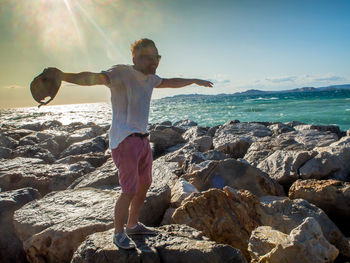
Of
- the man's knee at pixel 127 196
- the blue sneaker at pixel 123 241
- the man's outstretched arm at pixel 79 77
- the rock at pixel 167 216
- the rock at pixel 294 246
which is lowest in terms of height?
the rock at pixel 167 216

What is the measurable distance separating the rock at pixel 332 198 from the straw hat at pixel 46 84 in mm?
3455

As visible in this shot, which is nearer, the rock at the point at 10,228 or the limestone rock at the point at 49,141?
the rock at the point at 10,228

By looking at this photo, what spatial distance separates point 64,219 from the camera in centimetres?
339

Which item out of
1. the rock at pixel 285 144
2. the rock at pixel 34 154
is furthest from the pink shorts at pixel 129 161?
the rock at pixel 34 154

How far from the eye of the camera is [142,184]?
270cm

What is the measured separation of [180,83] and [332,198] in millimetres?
2644

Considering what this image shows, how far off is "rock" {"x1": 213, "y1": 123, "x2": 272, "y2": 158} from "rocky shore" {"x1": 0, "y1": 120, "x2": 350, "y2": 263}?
1.49m

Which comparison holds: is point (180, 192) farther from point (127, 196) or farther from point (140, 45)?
point (140, 45)

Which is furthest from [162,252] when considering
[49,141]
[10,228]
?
[49,141]

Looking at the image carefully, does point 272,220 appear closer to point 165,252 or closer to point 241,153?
point 165,252

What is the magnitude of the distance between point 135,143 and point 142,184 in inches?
16.4

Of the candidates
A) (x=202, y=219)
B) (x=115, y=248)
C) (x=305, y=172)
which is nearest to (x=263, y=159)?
(x=305, y=172)

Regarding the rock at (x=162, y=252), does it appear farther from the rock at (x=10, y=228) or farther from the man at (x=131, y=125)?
the rock at (x=10, y=228)

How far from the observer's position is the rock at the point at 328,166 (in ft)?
16.5
